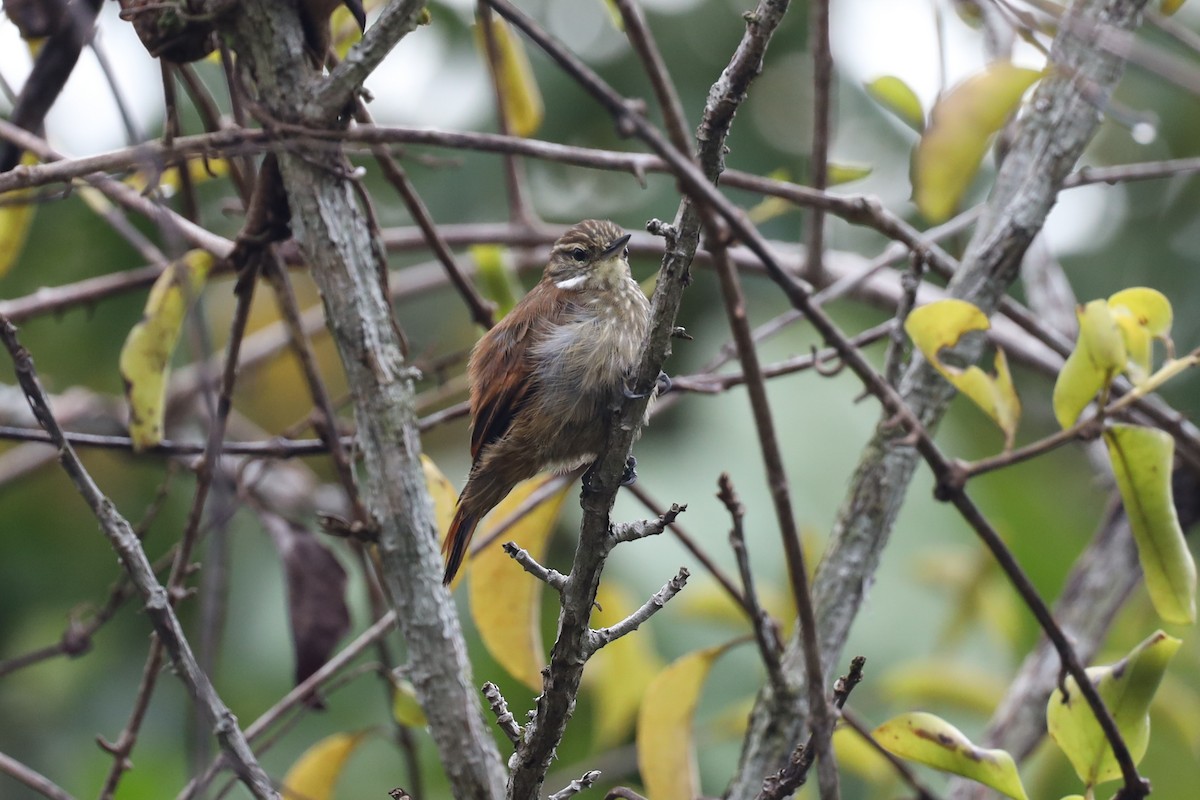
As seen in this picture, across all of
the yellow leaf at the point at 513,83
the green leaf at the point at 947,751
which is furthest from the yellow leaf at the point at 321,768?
the yellow leaf at the point at 513,83

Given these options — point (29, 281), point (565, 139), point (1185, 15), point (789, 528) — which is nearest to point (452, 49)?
point (565, 139)

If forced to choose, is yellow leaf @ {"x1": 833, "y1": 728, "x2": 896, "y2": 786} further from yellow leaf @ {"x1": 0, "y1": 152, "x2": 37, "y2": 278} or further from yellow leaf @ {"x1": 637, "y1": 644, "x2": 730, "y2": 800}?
yellow leaf @ {"x1": 0, "y1": 152, "x2": 37, "y2": 278}

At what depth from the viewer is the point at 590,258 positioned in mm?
3180

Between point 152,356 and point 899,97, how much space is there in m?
1.78

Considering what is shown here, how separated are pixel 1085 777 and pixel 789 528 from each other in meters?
0.77

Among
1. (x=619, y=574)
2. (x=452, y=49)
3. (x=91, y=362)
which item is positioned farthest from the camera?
(x=452, y=49)

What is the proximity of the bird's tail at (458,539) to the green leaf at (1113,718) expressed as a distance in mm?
A: 1281

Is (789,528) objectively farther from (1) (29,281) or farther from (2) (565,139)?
(2) (565,139)

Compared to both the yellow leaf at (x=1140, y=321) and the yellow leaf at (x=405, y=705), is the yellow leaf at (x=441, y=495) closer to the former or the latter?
the yellow leaf at (x=405, y=705)

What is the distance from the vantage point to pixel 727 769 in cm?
446

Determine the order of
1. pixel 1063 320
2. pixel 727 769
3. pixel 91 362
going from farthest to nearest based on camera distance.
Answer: pixel 91 362 < pixel 727 769 < pixel 1063 320

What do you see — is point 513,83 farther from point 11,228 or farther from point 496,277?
point 11,228

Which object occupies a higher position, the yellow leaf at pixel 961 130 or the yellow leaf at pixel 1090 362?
the yellow leaf at pixel 961 130

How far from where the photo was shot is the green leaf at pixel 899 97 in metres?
2.75
